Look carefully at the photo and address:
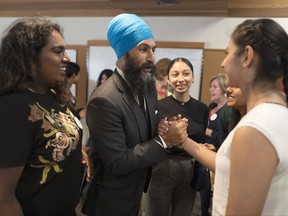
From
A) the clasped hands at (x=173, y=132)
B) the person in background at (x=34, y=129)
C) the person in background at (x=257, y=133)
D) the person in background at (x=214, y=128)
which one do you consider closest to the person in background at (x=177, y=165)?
the person in background at (x=214, y=128)

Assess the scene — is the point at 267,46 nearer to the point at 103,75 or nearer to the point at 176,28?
the point at 176,28

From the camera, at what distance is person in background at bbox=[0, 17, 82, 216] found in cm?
101

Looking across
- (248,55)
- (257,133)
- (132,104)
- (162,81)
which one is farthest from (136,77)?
(162,81)

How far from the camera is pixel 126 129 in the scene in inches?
A: 56.0

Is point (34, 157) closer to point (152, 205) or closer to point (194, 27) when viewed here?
point (152, 205)

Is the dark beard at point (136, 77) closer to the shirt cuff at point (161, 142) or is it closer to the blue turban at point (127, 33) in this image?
the blue turban at point (127, 33)

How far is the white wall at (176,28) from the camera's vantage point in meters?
3.79

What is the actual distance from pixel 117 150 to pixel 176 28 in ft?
10.1

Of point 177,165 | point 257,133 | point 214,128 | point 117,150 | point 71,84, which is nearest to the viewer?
point 257,133

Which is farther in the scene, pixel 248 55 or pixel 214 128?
pixel 214 128

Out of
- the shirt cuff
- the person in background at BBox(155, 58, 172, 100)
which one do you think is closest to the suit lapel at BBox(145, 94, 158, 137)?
the shirt cuff

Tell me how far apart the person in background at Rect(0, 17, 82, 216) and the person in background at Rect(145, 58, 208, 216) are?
986 millimetres

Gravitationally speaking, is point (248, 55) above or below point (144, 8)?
below

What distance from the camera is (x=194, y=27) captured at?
3.91m
